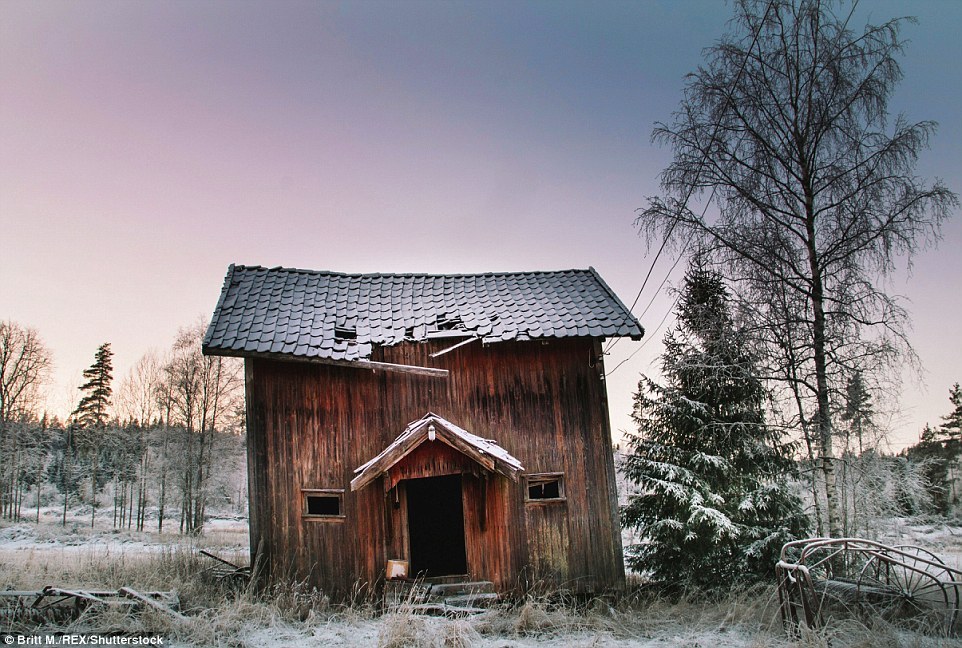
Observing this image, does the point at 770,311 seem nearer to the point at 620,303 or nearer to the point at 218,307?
the point at 620,303

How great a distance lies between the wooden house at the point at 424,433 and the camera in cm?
1010

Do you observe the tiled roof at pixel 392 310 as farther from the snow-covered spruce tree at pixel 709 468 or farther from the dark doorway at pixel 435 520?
the dark doorway at pixel 435 520

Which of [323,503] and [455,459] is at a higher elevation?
[455,459]

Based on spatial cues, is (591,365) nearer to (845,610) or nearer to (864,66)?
(845,610)

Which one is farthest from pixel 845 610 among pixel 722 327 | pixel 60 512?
pixel 60 512

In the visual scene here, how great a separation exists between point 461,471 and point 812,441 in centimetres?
635

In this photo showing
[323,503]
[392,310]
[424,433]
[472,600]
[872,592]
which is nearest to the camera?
[872,592]

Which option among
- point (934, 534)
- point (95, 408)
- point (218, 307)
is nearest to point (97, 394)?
point (95, 408)

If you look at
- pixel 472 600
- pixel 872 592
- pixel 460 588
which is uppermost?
pixel 872 592

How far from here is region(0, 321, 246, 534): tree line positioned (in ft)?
92.0

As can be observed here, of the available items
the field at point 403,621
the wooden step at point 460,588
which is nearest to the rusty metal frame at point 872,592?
the field at point 403,621

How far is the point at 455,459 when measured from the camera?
10.0m

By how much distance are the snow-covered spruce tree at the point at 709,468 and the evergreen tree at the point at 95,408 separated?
115ft

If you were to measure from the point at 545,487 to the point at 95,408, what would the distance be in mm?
37300
